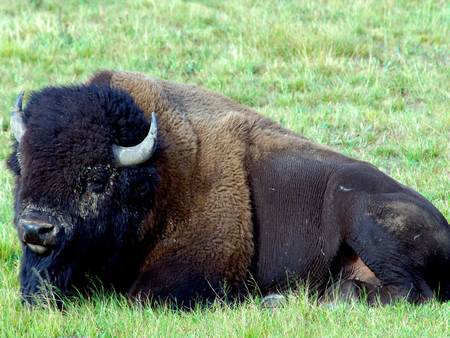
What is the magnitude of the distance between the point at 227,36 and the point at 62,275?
7404 millimetres

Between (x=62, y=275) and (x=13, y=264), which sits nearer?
(x=62, y=275)

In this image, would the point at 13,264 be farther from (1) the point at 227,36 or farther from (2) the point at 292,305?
(1) the point at 227,36

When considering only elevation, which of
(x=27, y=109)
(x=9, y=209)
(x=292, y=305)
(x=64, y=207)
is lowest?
(x=9, y=209)

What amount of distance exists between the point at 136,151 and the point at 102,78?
1.05 m

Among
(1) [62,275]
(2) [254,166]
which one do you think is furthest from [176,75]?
(1) [62,275]

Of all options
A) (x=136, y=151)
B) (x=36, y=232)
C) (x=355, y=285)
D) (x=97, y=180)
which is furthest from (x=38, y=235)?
(x=355, y=285)

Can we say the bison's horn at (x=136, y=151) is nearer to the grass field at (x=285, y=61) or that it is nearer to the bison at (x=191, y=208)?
the bison at (x=191, y=208)

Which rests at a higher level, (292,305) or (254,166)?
(254,166)

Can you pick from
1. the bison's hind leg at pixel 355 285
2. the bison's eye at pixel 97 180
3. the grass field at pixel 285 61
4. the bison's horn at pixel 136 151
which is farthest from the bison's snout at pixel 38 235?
the bison's hind leg at pixel 355 285

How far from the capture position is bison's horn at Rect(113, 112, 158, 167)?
5.96 metres

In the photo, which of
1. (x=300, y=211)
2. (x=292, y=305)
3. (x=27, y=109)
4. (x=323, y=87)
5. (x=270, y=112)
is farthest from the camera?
(x=323, y=87)

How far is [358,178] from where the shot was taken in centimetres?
656

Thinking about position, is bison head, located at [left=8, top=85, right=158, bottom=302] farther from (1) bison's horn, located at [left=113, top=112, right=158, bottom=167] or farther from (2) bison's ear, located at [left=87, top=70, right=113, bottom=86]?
(2) bison's ear, located at [left=87, top=70, right=113, bottom=86]

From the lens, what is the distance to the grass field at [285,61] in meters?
9.30
